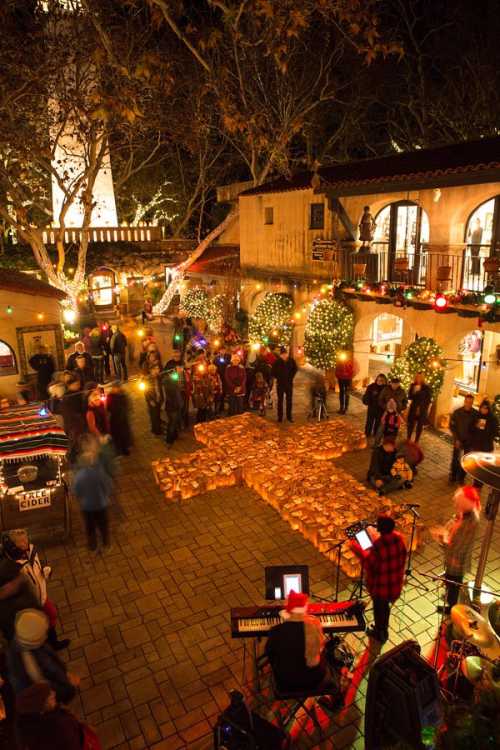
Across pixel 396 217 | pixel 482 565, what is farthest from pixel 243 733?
pixel 396 217

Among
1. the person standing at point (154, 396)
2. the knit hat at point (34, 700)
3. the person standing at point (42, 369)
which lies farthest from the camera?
the person standing at point (42, 369)

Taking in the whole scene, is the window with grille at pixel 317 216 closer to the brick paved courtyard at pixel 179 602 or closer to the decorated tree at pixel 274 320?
the decorated tree at pixel 274 320

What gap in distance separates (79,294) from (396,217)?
13.1 meters

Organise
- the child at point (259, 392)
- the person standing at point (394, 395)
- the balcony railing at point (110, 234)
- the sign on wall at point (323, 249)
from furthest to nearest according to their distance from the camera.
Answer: the balcony railing at point (110, 234) < the sign on wall at point (323, 249) < the child at point (259, 392) < the person standing at point (394, 395)

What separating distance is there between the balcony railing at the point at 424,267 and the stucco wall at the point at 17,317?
836 centimetres

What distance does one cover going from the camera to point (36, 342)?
1456 cm

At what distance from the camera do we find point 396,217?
50.9ft

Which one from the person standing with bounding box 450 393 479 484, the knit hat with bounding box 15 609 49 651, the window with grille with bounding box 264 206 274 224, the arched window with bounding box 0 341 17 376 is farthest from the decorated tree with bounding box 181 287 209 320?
the knit hat with bounding box 15 609 49 651

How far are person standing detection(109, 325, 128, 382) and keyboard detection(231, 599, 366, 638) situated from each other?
11849 millimetres

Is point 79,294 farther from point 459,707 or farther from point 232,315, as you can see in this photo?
point 459,707

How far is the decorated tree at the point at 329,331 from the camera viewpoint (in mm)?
15062

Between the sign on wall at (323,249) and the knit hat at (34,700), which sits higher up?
the sign on wall at (323,249)

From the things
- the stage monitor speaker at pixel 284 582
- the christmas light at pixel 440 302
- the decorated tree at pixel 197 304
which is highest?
the christmas light at pixel 440 302

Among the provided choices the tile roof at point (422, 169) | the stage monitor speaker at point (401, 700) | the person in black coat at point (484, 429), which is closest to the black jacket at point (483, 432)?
the person in black coat at point (484, 429)
